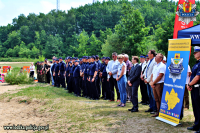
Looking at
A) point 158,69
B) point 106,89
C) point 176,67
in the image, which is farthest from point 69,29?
point 176,67

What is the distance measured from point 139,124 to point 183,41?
271 centimetres

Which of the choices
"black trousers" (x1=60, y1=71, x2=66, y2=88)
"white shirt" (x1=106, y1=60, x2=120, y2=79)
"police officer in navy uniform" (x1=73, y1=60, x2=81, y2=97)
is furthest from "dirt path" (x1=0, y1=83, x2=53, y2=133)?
"black trousers" (x1=60, y1=71, x2=66, y2=88)

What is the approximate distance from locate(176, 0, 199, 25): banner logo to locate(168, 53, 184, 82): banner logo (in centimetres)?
497

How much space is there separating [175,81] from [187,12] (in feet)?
18.7

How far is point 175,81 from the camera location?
5.66 meters

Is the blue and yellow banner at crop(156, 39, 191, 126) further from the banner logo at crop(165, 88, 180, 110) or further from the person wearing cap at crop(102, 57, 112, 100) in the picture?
the person wearing cap at crop(102, 57, 112, 100)

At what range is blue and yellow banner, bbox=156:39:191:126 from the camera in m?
5.47

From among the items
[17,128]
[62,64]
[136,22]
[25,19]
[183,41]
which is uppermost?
[25,19]

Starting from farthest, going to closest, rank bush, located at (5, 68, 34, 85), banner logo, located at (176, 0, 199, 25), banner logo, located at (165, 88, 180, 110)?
1. bush, located at (5, 68, 34, 85)
2. banner logo, located at (176, 0, 199, 25)
3. banner logo, located at (165, 88, 180, 110)

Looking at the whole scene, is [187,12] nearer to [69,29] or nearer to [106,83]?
[106,83]

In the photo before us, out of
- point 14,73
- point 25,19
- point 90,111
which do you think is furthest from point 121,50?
point 25,19

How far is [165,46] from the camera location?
3384 cm

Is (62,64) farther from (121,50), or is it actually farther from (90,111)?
(121,50)

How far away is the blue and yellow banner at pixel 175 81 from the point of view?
547 cm
